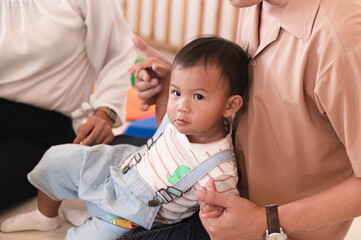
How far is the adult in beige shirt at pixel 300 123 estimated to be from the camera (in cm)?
86

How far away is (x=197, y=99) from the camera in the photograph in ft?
3.40

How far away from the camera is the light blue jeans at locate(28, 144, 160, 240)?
3.71 ft

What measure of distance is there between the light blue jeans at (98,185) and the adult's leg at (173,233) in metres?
0.02

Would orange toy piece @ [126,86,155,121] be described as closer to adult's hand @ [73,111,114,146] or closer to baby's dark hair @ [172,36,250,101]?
adult's hand @ [73,111,114,146]

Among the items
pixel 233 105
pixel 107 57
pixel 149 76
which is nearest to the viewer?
pixel 233 105

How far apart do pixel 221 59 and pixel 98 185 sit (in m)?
0.51

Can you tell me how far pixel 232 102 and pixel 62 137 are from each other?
81 centimetres

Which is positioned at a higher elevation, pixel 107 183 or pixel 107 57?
pixel 107 57

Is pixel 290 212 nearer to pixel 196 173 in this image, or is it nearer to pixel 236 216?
pixel 236 216

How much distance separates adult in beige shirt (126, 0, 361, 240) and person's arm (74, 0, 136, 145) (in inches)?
24.5

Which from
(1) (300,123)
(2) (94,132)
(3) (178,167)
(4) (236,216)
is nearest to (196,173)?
(3) (178,167)

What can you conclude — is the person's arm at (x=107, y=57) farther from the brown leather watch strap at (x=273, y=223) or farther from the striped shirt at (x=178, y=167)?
the brown leather watch strap at (x=273, y=223)

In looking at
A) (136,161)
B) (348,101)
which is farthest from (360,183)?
(136,161)

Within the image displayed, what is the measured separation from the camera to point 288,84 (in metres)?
0.96
